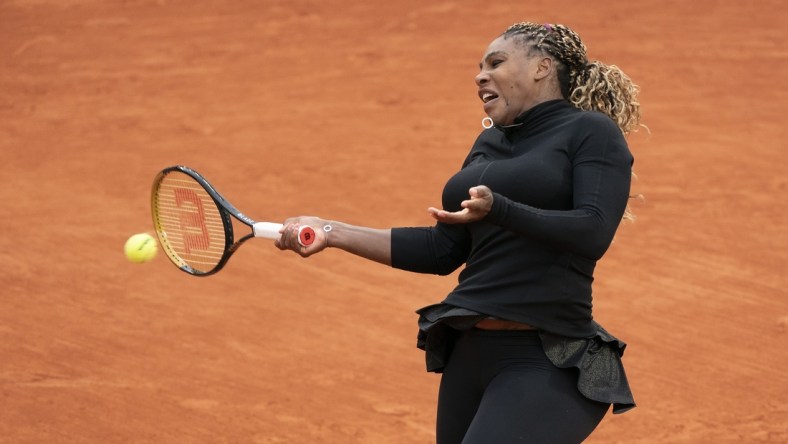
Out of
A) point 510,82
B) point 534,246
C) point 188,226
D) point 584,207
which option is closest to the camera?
point 584,207

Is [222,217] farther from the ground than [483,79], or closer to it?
closer to it

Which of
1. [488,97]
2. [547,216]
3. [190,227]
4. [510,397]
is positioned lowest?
[510,397]

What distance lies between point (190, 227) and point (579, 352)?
1887 mm

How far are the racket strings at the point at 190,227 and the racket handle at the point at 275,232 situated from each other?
1.87 feet

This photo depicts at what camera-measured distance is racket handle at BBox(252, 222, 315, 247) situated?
376 centimetres

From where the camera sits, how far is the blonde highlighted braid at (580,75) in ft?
11.7

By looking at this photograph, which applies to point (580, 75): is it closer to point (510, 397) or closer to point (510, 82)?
point (510, 82)

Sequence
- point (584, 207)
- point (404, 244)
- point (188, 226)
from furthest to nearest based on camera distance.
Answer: point (188, 226), point (404, 244), point (584, 207)

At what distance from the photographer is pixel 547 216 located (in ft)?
10.5

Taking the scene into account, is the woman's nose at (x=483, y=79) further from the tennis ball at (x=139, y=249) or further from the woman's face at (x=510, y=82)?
the tennis ball at (x=139, y=249)

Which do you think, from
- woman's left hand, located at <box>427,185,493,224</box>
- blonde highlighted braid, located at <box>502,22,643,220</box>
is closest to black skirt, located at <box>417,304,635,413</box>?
woman's left hand, located at <box>427,185,493,224</box>

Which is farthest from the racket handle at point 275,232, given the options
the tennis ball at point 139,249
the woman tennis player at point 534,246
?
the tennis ball at point 139,249

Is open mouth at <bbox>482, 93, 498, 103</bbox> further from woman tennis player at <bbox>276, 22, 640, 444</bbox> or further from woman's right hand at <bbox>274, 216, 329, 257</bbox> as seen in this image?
woman's right hand at <bbox>274, 216, 329, 257</bbox>

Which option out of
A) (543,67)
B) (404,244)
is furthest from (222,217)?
(543,67)
